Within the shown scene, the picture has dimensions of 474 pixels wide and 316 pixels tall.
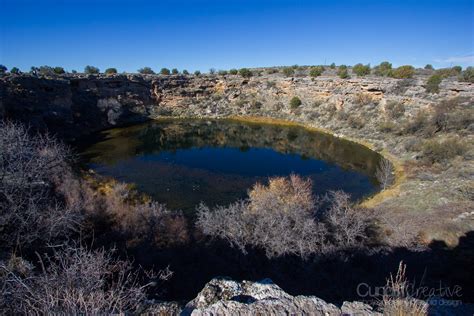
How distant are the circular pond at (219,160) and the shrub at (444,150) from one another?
442cm

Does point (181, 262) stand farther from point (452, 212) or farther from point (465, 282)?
point (452, 212)

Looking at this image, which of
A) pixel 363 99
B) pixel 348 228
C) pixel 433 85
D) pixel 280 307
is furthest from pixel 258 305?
pixel 363 99

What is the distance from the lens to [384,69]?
2008 inches

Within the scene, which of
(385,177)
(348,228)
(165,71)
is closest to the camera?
(348,228)

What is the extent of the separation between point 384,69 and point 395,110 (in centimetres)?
2134

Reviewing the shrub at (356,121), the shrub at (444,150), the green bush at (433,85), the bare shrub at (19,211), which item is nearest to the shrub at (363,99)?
the shrub at (356,121)

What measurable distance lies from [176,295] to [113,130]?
36.8 meters

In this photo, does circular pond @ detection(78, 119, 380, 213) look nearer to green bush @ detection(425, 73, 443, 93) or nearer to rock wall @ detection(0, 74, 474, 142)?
rock wall @ detection(0, 74, 474, 142)

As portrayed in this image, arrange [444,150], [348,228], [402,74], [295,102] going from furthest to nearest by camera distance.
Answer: [295,102] → [402,74] → [444,150] → [348,228]

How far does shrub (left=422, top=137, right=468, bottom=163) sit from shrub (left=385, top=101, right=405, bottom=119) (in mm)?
10524

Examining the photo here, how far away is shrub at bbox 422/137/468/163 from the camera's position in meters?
21.9

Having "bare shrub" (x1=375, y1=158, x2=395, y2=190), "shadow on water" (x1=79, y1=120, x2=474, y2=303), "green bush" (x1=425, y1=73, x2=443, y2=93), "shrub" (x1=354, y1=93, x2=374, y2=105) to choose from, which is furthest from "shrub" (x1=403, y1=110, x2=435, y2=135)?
"shrub" (x1=354, y1=93, x2=374, y2=105)

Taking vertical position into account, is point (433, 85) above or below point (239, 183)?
above

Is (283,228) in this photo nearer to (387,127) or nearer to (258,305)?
(258,305)
